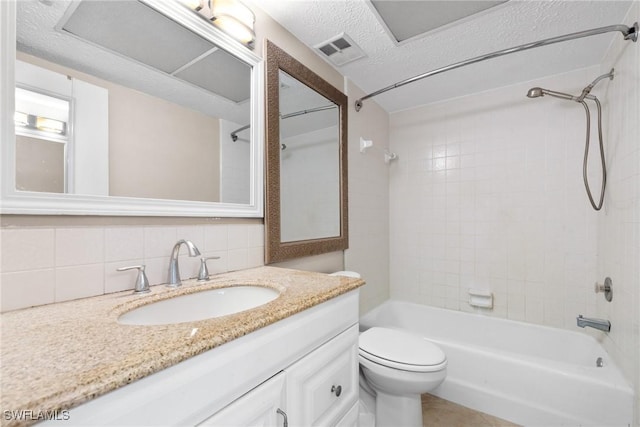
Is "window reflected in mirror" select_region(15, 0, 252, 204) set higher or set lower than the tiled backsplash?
higher

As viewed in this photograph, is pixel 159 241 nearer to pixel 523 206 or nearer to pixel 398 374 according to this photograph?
pixel 398 374

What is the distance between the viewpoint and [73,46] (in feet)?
2.52

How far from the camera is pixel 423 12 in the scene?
4.36ft

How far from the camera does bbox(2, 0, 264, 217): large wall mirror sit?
2.29 feet

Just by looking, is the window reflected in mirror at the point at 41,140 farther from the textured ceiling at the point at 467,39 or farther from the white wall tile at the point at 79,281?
the textured ceiling at the point at 467,39

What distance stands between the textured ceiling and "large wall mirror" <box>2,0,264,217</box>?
18.0 inches

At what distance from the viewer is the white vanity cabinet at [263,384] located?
43 cm

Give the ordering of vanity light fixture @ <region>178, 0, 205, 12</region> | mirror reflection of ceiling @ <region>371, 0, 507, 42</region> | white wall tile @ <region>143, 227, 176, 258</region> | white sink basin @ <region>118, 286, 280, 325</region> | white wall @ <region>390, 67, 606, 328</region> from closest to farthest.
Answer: white sink basin @ <region>118, 286, 280, 325</region>
white wall tile @ <region>143, 227, 176, 258</region>
vanity light fixture @ <region>178, 0, 205, 12</region>
mirror reflection of ceiling @ <region>371, 0, 507, 42</region>
white wall @ <region>390, 67, 606, 328</region>

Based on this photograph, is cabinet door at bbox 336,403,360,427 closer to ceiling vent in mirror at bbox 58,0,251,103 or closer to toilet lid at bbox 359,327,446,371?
toilet lid at bbox 359,327,446,371

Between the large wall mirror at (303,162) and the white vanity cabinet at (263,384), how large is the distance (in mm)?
564

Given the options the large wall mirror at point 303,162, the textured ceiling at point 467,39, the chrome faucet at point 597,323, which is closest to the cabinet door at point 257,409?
the large wall mirror at point 303,162

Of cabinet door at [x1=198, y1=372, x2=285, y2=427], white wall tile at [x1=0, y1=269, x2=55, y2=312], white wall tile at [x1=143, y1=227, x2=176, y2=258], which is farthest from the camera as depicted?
white wall tile at [x1=143, y1=227, x2=176, y2=258]

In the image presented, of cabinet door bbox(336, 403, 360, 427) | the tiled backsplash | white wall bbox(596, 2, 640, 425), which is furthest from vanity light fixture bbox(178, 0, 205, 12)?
white wall bbox(596, 2, 640, 425)

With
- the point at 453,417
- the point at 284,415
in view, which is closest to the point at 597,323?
the point at 453,417
